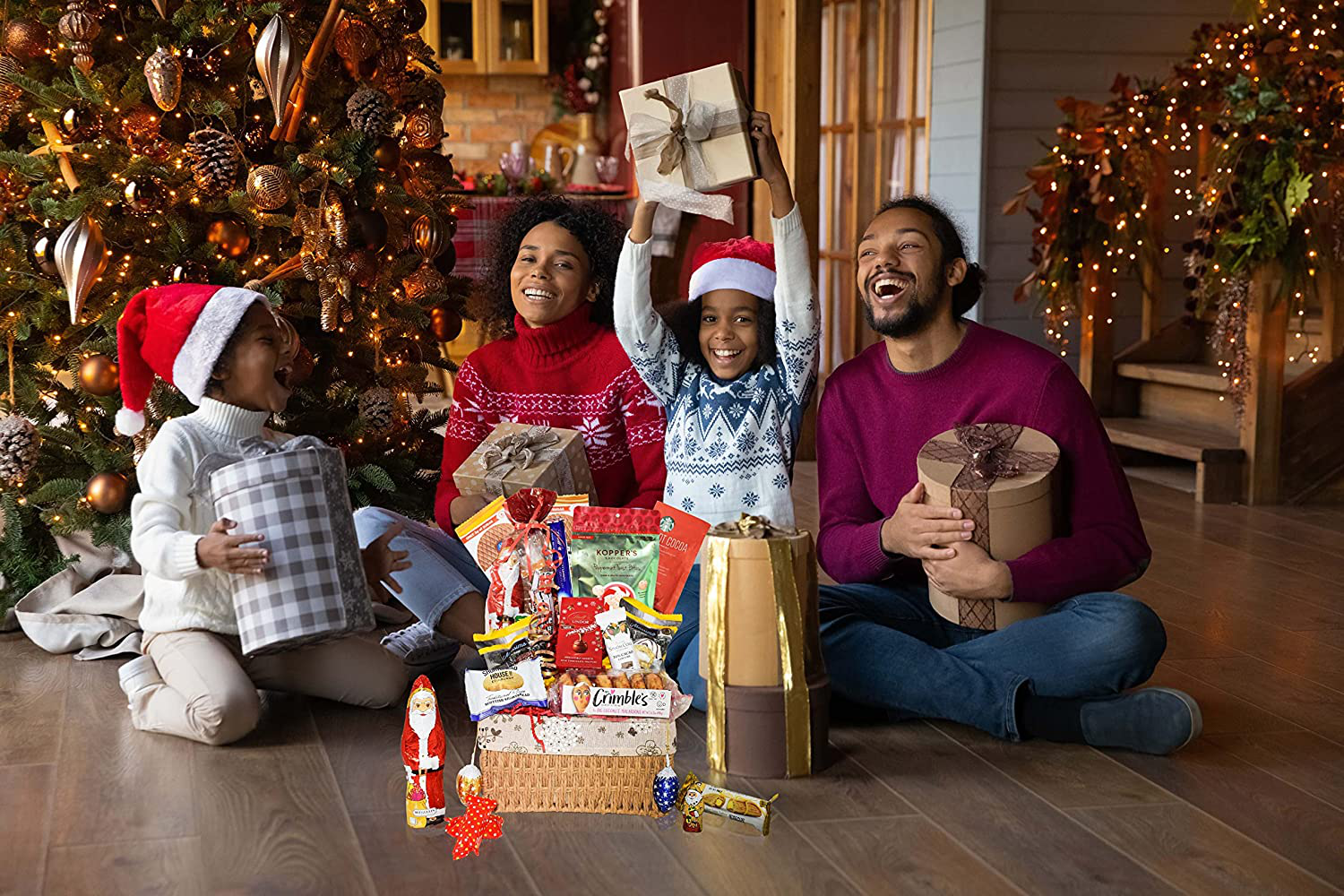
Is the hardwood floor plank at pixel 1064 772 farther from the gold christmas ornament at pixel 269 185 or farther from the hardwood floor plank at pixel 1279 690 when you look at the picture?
the gold christmas ornament at pixel 269 185

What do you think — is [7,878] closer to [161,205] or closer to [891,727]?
[891,727]

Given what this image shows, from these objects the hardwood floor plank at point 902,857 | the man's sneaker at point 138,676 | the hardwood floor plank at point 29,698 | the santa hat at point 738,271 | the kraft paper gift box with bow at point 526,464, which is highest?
the santa hat at point 738,271

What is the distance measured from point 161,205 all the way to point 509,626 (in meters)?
1.54

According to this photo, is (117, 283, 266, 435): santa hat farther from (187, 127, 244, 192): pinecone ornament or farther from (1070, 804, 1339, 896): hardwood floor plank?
(1070, 804, 1339, 896): hardwood floor plank

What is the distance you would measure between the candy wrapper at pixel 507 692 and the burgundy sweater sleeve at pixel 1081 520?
2.61 feet

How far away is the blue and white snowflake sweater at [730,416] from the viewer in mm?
2641

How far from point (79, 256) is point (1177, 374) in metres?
3.83

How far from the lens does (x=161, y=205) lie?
3191 mm

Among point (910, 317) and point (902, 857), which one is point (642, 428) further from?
point (902, 857)

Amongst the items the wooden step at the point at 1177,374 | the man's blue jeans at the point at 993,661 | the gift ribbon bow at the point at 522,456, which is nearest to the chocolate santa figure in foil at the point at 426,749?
the man's blue jeans at the point at 993,661

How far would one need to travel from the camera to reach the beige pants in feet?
7.93

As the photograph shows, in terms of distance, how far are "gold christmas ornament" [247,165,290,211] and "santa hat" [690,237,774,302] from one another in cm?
96

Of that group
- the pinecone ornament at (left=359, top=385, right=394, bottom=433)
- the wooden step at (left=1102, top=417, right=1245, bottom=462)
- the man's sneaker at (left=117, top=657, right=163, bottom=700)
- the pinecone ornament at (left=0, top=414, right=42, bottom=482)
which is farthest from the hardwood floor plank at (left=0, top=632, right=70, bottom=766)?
the wooden step at (left=1102, top=417, right=1245, bottom=462)

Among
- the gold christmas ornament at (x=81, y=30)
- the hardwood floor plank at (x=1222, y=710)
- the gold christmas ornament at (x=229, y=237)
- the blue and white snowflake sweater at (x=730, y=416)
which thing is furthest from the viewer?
the gold christmas ornament at (x=229, y=237)
